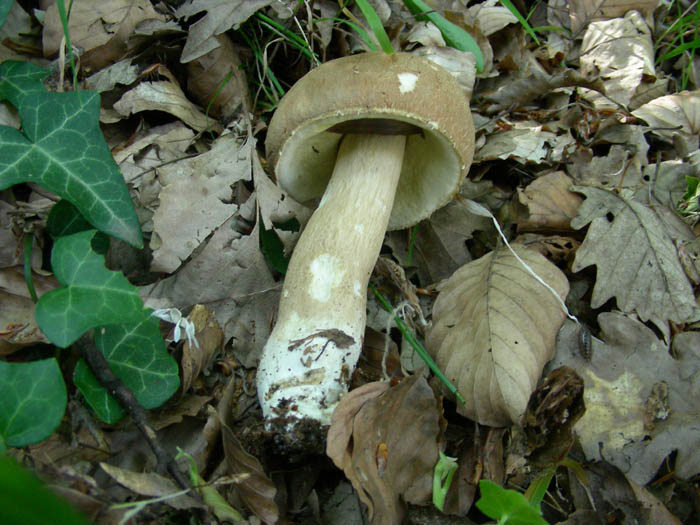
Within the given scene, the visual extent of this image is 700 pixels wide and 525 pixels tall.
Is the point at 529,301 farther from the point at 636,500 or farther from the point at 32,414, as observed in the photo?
the point at 32,414

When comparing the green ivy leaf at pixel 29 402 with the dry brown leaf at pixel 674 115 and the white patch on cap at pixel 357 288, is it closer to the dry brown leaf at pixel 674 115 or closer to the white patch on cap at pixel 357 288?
the white patch on cap at pixel 357 288

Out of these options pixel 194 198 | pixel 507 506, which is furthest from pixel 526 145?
pixel 507 506

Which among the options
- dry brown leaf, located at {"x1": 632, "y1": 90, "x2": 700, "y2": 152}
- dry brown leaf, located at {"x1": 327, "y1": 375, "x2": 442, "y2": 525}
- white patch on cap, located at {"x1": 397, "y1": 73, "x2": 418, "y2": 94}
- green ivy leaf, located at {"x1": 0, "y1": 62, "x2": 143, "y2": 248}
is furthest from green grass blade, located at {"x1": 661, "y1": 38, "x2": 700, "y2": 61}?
green ivy leaf, located at {"x1": 0, "y1": 62, "x2": 143, "y2": 248}

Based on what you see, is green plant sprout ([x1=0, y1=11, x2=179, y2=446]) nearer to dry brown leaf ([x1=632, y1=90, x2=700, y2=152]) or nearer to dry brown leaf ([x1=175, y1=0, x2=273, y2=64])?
dry brown leaf ([x1=175, y1=0, x2=273, y2=64])

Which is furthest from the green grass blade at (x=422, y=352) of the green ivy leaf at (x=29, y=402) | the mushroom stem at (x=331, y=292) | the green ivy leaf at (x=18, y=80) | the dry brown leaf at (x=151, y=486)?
the green ivy leaf at (x=18, y=80)

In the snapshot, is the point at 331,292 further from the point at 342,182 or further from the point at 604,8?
the point at 604,8

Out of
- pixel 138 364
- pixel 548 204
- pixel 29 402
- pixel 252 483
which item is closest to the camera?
pixel 29 402
